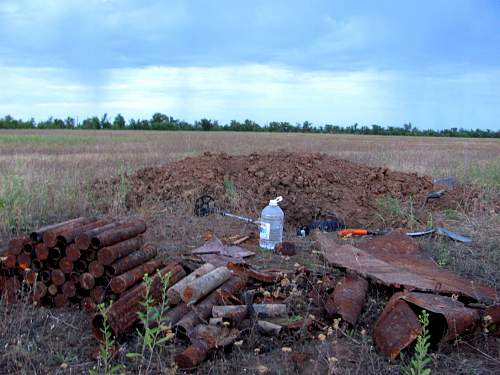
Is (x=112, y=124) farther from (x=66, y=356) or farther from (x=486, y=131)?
(x=66, y=356)

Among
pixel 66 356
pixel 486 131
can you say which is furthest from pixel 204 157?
pixel 486 131

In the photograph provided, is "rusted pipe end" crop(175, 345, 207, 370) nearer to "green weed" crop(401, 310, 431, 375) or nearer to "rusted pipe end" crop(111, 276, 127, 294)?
"rusted pipe end" crop(111, 276, 127, 294)

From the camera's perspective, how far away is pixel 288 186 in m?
8.42

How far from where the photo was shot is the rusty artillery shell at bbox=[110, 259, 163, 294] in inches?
164

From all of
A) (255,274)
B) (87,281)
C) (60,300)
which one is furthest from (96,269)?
(255,274)

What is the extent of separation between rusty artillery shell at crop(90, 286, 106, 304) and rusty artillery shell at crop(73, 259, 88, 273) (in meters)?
0.19

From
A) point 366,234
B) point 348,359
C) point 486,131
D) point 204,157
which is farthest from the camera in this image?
point 486,131

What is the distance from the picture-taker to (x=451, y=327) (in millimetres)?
3607

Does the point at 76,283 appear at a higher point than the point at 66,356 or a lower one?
higher

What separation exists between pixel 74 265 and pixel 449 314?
2878mm

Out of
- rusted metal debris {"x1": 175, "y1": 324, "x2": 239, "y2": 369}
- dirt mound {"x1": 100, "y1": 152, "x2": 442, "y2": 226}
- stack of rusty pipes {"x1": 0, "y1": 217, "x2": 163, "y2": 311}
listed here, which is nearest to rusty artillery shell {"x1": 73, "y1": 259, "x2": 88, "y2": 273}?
stack of rusty pipes {"x1": 0, "y1": 217, "x2": 163, "y2": 311}

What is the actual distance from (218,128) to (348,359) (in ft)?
194

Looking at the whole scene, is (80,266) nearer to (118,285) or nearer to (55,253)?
(55,253)

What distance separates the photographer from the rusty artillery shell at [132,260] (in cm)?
432
